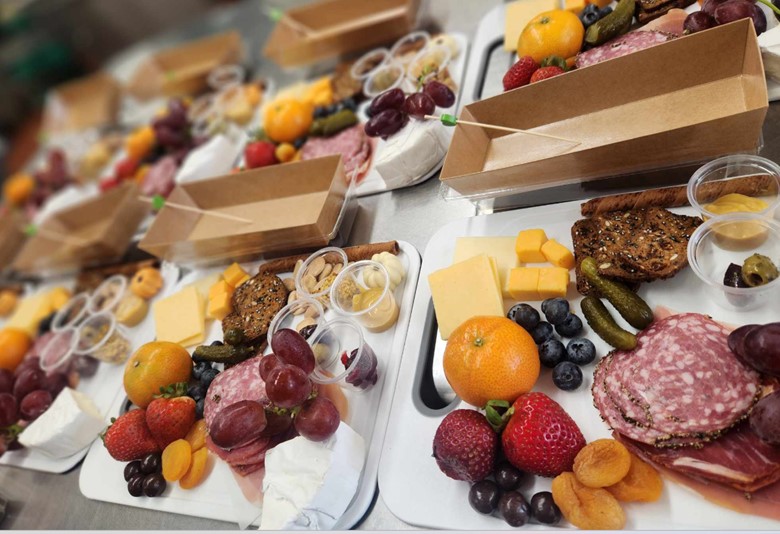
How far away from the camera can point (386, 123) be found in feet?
5.02

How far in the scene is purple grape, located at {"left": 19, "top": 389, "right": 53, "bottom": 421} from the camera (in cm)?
158

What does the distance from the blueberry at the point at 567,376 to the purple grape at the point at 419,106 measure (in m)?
0.80

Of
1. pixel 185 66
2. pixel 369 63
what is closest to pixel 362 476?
pixel 369 63

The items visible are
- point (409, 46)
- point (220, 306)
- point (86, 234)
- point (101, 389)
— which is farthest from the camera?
point (86, 234)

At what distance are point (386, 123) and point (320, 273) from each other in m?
0.49

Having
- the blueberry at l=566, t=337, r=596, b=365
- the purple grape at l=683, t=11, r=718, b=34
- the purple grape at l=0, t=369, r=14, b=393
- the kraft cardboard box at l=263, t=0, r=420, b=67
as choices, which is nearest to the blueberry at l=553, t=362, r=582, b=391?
the blueberry at l=566, t=337, r=596, b=365

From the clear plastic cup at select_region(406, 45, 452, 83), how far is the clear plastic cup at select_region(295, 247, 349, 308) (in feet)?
2.40

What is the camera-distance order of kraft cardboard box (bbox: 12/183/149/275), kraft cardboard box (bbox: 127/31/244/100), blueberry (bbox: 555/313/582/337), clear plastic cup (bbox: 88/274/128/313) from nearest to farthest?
blueberry (bbox: 555/313/582/337) < clear plastic cup (bbox: 88/274/128/313) < kraft cardboard box (bbox: 12/183/149/275) < kraft cardboard box (bbox: 127/31/244/100)

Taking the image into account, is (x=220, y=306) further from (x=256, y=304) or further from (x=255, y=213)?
(x=255, y=213)

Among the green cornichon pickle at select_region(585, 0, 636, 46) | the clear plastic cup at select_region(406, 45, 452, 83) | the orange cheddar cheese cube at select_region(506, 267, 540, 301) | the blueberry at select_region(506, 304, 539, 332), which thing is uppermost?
the green cornichon pickle at select_region(585, 0, 636, 46)

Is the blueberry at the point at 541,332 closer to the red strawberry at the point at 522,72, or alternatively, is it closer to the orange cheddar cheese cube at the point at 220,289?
the red strawberry at the point at 522,72

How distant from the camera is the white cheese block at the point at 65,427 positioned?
1.42 meters

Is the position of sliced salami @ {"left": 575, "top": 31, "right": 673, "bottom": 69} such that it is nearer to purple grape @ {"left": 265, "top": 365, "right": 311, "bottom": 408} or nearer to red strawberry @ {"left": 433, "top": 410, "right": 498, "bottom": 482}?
red strawberry @ {"left": 433, "top": 410, "right": 498, "bottom": 482}

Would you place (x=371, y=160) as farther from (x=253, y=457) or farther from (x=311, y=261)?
(x=253, y=457)
